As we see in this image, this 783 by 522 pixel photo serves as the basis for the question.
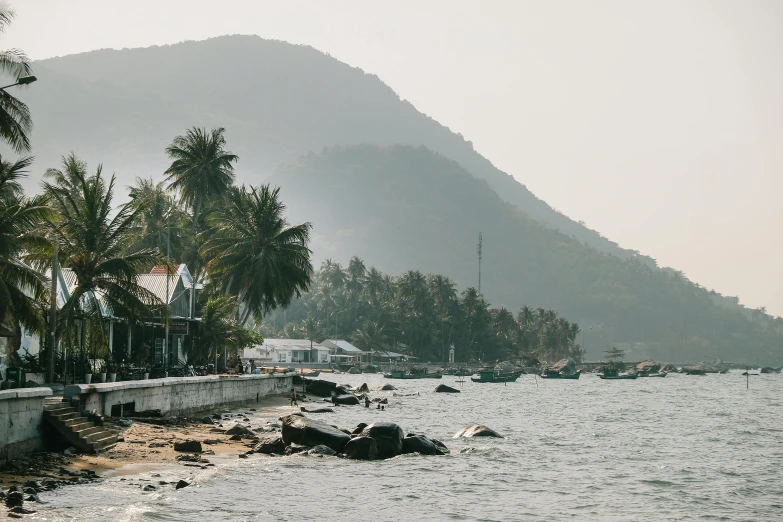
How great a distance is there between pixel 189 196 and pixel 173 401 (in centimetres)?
4288

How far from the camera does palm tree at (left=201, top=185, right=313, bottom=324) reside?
225 feet

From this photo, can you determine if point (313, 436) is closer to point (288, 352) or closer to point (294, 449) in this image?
point (294, 449)

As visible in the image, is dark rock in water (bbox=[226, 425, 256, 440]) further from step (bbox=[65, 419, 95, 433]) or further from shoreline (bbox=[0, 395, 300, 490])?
step (bbox=[65, 419, 95, 433])

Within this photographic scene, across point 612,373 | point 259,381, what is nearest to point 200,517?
point 259,381

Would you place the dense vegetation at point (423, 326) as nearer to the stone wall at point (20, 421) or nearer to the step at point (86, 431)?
the step at point (86, 431)

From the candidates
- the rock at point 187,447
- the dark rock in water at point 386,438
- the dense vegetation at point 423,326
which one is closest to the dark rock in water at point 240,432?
the dark rock in water at point 386,438

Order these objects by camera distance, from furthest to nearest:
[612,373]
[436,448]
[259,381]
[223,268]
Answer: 1. [612,373]
2. [223,268]
3. [259,381]
4. [436,448]

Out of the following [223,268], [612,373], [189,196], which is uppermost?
[189,196]

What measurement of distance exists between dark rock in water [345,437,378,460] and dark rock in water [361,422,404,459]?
1.65ft

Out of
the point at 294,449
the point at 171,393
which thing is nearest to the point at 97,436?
the point at 294,449

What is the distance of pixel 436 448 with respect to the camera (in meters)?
33.2

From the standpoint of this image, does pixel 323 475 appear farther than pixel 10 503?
Yes

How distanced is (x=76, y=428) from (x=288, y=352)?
130 m

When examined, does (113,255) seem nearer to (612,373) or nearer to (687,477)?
(687,477)
